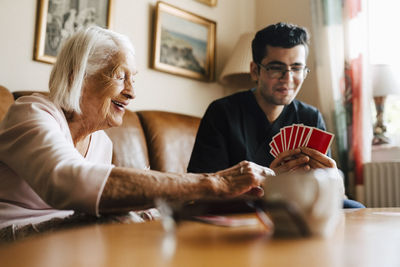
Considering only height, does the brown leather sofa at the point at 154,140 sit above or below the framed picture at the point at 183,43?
below

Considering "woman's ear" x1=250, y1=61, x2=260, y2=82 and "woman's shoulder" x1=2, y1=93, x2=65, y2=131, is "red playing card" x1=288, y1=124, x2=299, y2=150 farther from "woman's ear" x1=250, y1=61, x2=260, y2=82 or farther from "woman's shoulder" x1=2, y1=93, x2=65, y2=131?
"woman's shoulder" x1=2, y1=93, x2=65, y2=131

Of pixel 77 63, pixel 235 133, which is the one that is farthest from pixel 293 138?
pixel 77 63

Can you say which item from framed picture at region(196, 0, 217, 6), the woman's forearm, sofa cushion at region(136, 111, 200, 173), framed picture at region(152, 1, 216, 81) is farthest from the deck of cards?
framed picture at region(196, 0, 217, 6)

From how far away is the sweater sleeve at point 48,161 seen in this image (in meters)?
0.81

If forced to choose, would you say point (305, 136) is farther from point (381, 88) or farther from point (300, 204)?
point (381, 88)

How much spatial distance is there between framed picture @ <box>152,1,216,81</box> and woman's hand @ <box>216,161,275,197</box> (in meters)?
2.17

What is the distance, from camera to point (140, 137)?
254 cm

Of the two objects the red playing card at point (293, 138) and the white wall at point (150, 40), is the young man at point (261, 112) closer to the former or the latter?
the red playing card at point (293, 138)

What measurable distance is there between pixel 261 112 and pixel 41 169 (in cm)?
125

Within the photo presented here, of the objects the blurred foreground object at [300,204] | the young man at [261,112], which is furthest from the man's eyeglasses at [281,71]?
the blurred foreground object at [300,204]

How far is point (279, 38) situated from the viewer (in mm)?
1968

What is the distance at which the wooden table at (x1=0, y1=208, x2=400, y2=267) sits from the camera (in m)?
0.47

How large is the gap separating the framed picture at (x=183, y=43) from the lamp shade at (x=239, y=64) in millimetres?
186

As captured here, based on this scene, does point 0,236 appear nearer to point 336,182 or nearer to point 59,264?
point 59,264
